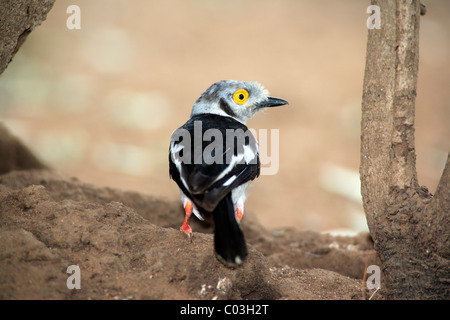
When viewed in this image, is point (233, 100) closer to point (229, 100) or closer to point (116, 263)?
point (229, 100)

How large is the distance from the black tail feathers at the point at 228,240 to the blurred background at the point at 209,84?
12.8 feet

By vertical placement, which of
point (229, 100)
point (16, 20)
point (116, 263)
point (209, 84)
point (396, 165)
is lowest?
point (116, 263)

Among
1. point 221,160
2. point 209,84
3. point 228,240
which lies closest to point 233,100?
point 221,160

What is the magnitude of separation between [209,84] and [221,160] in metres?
7.47

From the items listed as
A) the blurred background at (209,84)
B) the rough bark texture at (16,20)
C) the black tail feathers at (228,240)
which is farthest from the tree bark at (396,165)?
the blurred background at (209,84)

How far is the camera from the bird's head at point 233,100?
205 inches

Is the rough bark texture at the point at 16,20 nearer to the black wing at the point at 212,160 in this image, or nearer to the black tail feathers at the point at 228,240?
the black wing at the point at 212,160

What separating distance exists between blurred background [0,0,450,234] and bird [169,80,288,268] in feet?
8.74

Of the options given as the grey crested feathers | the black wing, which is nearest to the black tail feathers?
the black wing

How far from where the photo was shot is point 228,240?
11.3 ft

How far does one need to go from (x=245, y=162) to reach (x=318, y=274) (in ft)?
3.55
